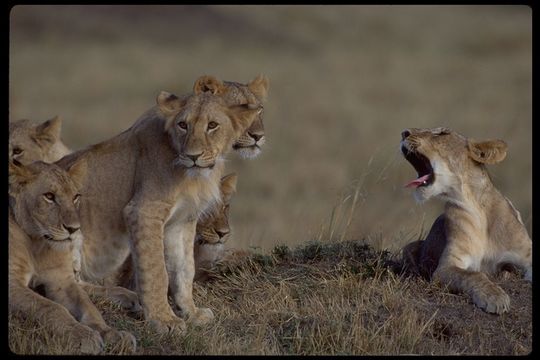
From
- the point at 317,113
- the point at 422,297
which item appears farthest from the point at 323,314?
the point at 317,113

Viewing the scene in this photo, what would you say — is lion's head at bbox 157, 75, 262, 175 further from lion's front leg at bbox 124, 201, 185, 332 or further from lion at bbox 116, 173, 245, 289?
lion at bbox 116, 173, 245, 289

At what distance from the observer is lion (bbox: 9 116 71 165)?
25.0ft

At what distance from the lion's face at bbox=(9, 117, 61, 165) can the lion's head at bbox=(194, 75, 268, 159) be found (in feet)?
4.57

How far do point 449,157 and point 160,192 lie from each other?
1.77 meters

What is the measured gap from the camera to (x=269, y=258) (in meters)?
7.29

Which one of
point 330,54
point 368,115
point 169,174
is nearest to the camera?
point 169,174

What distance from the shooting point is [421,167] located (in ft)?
22.9

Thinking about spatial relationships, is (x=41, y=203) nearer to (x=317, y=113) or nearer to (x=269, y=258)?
(x=269, y=258)

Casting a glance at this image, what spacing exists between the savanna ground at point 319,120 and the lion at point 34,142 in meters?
1.52

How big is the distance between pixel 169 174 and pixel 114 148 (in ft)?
1.75

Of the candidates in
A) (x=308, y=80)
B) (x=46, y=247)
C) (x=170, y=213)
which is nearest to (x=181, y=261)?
(x=170, y=213)

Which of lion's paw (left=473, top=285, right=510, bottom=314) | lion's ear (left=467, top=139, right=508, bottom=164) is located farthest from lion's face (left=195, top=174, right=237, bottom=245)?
lion's paw (left=473, top=285, right=510, bottom=314)

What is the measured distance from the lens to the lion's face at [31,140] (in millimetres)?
7605

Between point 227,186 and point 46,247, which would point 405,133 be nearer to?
point 227,186
